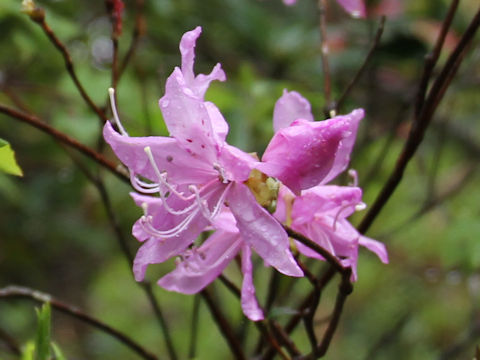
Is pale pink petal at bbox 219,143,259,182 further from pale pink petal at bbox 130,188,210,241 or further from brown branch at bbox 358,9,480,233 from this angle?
Answer: brown branch at bbox 358,9,480,233

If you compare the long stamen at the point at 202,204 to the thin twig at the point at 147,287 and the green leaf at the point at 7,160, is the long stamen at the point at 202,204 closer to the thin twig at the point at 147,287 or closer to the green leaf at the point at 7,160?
the green leaf at the point at 7,160

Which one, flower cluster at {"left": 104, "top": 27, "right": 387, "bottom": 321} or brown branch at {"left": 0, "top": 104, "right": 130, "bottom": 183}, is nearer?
flower cluster at {"left": 104, "top": 27, "right": 387, "bottom": 321}

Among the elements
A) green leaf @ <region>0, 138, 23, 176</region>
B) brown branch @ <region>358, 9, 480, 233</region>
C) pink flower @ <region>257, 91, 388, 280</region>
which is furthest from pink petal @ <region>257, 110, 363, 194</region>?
green leaf @ <region>0, 138, 23, 176</region>

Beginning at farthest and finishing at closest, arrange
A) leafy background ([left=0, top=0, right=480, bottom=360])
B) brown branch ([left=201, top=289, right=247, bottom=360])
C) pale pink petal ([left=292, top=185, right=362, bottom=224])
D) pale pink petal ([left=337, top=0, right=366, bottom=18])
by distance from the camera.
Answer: leafy background ([left=0, top=0, right=480, bottom=360]) < pale pink petal ([left=337, top=0, right=366, bottom=18]) < brown branch ([left=201, top=289, right=247, bottom=360]) < pale pink petal ([left=292, top=185, right=362, bottom=224])

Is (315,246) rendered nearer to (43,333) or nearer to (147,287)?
(43,333)

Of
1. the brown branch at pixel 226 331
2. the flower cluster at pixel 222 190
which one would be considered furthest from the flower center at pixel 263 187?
the brown branch at pixel 226 331

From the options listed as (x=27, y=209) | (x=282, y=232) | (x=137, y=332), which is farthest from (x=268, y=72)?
(x=282, y=232)

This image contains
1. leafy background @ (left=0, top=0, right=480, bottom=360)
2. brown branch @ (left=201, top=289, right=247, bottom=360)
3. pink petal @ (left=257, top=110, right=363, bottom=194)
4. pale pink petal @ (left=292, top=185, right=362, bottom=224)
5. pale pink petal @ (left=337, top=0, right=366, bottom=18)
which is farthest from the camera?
leafy background @ (left=0, top=0, right=480, bottom=360)
